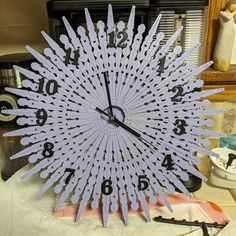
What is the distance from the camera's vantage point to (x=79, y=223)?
0.74 meters

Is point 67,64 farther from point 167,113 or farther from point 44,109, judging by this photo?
point 167,113

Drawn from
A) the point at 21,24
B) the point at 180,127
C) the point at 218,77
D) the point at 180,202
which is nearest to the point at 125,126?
the point at 180,127

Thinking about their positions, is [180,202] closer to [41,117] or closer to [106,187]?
[106,187]

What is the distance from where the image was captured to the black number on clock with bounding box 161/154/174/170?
0.71 m

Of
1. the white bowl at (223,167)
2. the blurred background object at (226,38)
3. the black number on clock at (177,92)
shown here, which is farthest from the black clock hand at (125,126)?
the blurred background object at (226,38)

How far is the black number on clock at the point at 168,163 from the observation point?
71cm

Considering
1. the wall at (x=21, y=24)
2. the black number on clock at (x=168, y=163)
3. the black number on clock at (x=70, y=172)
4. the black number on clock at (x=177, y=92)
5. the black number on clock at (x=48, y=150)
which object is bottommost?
the black number on clock at (x=70, y=172)

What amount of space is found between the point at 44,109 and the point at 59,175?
0.15m

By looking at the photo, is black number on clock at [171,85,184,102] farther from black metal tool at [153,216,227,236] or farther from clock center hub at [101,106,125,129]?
black metal tool at [153,216,227,236]

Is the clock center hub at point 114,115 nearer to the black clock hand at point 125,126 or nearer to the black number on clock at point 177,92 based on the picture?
the black clock hand at point 125,126

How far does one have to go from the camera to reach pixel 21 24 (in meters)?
0.94

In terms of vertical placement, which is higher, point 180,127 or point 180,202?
point 180,127

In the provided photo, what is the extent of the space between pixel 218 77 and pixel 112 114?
15.3 inches

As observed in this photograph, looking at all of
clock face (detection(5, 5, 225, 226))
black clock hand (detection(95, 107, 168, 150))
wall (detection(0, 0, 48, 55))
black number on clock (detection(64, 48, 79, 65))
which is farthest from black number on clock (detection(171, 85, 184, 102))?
wall (detection(0, 0, 48, 55))
